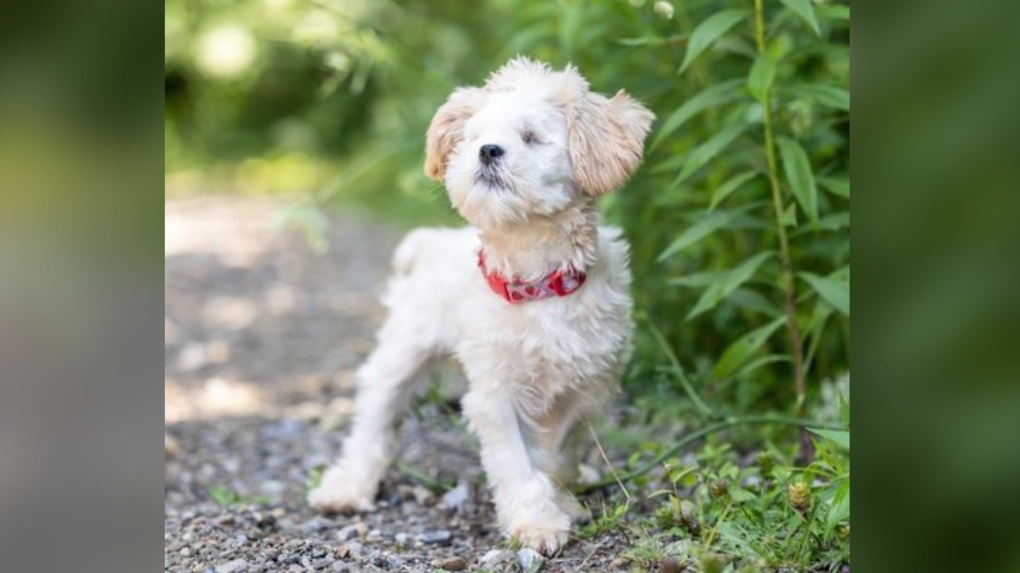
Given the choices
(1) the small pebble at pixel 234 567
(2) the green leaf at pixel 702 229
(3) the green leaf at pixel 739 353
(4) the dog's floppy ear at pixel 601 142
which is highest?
(4) the dog's floppy ear at pixel 601 142

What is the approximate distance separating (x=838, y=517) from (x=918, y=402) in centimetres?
76

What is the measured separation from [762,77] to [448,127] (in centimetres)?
104

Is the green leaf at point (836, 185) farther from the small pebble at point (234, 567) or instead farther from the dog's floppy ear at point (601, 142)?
the small pebble at point (234, 567)

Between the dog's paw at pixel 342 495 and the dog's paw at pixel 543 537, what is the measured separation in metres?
0.99

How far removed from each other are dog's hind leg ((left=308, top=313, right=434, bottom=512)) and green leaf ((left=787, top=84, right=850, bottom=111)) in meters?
1.56

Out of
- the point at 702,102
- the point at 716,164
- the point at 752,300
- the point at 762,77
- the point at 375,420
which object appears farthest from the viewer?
the point at 716,164

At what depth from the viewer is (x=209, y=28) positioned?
13773 millimetres

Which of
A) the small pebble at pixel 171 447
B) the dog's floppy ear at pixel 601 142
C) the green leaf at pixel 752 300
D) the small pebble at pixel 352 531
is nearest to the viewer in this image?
the dog's floppy ear at pixel 601 142

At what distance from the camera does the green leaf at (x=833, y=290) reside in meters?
4.26

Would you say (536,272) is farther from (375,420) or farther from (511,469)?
(375,420)

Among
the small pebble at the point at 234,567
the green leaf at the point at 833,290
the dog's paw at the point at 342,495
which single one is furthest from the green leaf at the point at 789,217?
the small pebble at the point at 234,567

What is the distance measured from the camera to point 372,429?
4555 mm

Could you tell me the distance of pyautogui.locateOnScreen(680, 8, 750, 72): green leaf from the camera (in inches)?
146

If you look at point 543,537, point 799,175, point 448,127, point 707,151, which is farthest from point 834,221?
point 543,537
